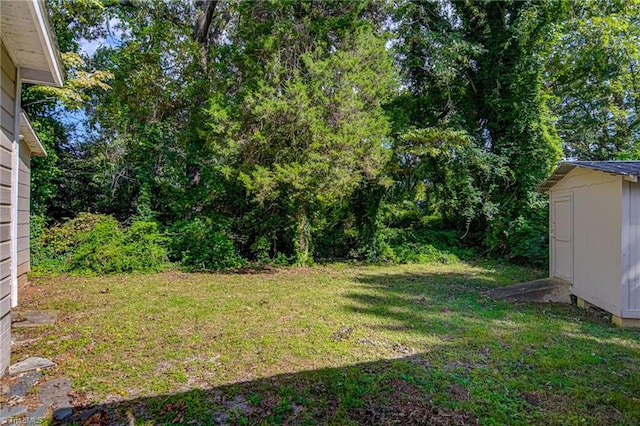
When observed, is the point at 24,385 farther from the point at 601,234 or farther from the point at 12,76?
the point at 601,234

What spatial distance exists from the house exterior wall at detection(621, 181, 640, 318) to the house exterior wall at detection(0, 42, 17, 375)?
6787 mm

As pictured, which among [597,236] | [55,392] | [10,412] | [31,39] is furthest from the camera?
[597,236]

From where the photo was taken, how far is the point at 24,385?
9.31 feet

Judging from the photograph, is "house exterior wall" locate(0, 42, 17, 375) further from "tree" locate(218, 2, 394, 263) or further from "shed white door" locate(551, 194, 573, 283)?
"shed white door" locate(551, 194, 573, 283)

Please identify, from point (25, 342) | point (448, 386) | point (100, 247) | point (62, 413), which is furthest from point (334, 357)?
point (100, 247)

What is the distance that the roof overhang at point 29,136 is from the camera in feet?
18.3

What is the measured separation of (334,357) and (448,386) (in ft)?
3.62

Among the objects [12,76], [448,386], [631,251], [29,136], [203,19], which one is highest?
[203,19]

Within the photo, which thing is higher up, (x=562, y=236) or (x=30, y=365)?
(x=562, y=236)

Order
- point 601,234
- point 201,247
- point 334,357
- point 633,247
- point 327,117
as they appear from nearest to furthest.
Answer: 1. point 334,357
2. point 633,247
3. point 601,234
4. point 327,117
5. point 201,247

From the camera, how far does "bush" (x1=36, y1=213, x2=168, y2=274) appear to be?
7.73 m

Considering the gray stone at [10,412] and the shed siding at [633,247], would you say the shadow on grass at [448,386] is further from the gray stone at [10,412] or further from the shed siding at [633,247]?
the shed siding at [633,247]

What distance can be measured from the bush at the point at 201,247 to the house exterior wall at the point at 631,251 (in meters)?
7.39

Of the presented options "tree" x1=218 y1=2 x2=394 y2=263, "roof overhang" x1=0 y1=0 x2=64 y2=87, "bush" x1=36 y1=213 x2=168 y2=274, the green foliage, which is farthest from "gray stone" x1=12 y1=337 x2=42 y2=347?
the green foliage
